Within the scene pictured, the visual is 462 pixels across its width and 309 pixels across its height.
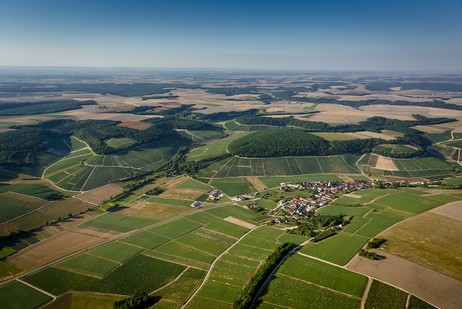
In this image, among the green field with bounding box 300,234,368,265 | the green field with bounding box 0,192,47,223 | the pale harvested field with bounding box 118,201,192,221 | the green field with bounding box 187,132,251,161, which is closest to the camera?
the green field with bounding box 300,234,368,265

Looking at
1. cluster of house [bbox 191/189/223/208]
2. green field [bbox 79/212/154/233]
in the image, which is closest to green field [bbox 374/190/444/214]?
cluster of house [bbox 191/189/223/208]

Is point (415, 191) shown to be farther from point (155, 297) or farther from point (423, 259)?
point (155, 297)

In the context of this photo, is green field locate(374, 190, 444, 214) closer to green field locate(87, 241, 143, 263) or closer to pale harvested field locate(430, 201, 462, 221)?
pale harvested field locate(430, 201, 462, 221)

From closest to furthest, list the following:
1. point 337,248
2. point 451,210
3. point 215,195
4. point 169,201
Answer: point 337,248, point 451,210, point 169,201, point 215,195

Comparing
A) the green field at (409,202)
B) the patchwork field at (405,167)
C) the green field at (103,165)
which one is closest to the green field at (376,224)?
the green field at (409,202)

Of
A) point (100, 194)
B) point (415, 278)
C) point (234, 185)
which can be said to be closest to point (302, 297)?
point (415, 278)

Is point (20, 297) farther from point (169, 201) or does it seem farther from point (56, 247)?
point (169, 201)

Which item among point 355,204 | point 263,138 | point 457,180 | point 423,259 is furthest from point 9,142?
point 457,180
